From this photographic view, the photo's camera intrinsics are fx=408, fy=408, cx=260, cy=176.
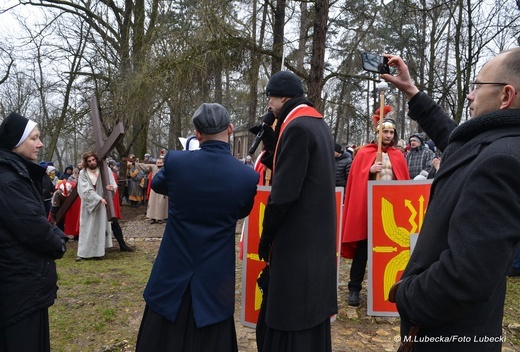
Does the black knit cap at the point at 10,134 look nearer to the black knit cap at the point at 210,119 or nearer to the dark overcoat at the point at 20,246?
the dark overcoat at the point at 20,246

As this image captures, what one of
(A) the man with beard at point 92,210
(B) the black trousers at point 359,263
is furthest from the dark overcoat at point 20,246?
(A) the man with beard at point 92,210

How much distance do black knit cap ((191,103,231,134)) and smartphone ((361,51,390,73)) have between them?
0.78 m

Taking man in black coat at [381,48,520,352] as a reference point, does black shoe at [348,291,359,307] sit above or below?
below

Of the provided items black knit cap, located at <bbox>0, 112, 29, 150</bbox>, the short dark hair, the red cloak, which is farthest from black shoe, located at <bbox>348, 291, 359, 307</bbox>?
the short dark hair

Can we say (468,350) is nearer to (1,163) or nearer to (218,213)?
(218,213)

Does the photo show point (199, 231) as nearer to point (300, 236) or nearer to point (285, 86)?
point (300, 236)

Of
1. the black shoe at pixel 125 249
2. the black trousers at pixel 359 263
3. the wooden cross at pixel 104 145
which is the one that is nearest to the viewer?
the black trousers at pixel 359 263

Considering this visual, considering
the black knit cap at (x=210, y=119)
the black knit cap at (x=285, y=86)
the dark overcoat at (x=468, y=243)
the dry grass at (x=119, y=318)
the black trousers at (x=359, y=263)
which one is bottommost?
the dry grass at (x=119, y=318)

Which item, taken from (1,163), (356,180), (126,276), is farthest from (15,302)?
(126,276)

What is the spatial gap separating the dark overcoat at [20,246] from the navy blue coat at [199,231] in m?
0.63

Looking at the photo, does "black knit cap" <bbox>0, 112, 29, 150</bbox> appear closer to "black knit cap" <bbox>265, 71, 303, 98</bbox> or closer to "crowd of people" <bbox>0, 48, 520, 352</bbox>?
"crowd of people" <bbox>0, 48, 520, 352</bbox>

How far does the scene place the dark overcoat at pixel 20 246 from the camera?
2.19 metres

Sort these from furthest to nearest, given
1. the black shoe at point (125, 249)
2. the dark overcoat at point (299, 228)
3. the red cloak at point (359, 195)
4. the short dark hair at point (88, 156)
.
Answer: the black shoe at point (125, 249)
the short dark hair at point (88, 156)
the red cloak at point (359, 195)
the dark overcoat at point (299, 228)

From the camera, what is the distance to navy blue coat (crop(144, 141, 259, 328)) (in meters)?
2.17
